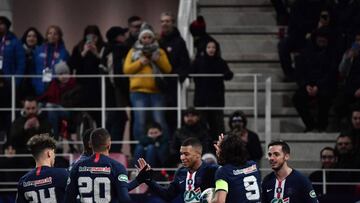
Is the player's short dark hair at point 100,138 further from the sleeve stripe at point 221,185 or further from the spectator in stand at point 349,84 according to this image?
the spectator in stand at point 349,84

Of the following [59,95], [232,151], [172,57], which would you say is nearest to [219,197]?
[232,151]

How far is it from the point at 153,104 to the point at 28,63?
7.13 feet

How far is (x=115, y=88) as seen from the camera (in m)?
22.9

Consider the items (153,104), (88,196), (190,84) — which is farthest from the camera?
(190,84)

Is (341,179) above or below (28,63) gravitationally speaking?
below

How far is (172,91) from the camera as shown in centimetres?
2253

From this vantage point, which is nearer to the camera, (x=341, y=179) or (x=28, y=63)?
(x=341, y=179)

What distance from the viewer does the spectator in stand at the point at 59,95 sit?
880 inches

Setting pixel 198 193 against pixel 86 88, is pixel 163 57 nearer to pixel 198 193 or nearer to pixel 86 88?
pixel 86 88

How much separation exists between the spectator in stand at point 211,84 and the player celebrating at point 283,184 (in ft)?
16.3

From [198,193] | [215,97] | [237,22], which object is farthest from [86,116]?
[198,193]

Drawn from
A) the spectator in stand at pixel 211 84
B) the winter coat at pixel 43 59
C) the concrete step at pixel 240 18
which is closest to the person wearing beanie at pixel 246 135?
the spectator in stand at pixel 211 84

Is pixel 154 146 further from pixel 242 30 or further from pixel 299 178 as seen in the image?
pixel 299 178

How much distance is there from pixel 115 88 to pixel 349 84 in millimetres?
3627
